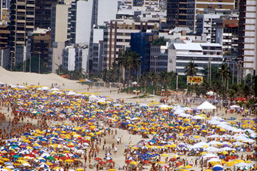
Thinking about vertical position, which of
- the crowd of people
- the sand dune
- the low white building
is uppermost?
the low white building

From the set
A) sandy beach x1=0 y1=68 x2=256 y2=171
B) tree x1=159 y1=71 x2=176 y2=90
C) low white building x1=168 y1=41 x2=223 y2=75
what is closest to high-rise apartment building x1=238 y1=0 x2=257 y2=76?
low white building x1=168 y1=41 x2=223 y2=75

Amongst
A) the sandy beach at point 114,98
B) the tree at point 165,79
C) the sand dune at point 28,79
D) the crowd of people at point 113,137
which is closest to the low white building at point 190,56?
the sandy beach at point 114,98

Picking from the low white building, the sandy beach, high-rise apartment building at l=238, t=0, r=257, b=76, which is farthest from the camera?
the low white building

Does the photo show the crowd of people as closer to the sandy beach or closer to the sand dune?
the sandy beach

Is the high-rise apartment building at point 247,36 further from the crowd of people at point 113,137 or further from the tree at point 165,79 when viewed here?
the crowd of people at point 113,137

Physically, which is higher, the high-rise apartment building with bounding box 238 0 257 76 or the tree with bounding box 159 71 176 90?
the high-rise apartment building with bounding box 238 0 257 76

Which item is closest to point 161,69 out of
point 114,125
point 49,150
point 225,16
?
point 225,16

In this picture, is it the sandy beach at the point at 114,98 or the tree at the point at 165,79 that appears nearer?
the sandy beach at the point at 114,98

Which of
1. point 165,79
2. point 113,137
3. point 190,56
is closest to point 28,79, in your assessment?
point 165,79
